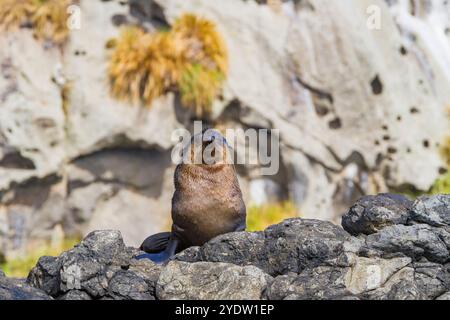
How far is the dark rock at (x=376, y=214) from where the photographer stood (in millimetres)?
4367

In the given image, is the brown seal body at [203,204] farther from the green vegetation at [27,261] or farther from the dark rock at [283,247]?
the green vegetation at [27,261]

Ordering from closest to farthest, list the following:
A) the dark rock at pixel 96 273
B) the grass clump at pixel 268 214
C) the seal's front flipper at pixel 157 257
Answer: the dark rock at pixel 96 273, the seal's front flipper at pixel 157 257, the grass clump at pixel 268 214

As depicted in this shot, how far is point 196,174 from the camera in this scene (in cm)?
507

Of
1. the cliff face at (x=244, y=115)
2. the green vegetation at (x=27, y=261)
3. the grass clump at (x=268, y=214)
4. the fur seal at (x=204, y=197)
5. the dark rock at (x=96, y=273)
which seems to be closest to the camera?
the dark rock at (x=96, y=273)

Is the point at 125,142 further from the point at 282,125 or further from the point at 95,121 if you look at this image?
the point at 282,125

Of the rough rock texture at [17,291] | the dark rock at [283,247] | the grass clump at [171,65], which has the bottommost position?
the rough rock texture at [17,291]

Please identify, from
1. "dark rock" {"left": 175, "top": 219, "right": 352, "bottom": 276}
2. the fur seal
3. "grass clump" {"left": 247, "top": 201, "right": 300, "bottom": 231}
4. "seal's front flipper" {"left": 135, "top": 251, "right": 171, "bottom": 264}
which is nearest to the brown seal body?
the fur seal

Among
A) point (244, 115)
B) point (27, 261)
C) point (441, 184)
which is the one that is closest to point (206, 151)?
point (27, 261)

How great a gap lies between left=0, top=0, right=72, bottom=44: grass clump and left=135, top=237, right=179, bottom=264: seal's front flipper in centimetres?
716

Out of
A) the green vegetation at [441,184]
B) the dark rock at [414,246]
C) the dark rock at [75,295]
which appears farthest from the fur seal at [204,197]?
the green vegetation at [441,184]

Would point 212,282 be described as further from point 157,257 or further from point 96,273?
point 157,257

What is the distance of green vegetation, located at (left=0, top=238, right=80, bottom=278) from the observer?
34.4 ft

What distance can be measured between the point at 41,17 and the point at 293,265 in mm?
8351

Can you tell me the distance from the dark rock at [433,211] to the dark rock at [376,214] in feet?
0.27
